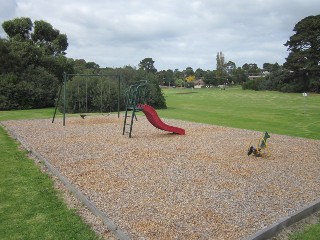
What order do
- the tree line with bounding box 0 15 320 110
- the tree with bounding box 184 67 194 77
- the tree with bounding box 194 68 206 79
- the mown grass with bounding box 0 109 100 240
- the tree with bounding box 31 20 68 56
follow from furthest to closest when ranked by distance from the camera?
the tree with bounding box 184 67 194 77
the tree with bounding box 194 68 206 79
the tree with bounding box 31 20 68 56
the tree line with bounding box 0 15 320 110
the mown grass with bounding box 0 109 100 240

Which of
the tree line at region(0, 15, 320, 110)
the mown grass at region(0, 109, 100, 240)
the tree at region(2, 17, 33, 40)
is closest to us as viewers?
the mown grass at region(0, 109, 100, 240)

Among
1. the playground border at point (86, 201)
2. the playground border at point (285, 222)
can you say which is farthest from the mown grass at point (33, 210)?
the playground border at point (285, 222)

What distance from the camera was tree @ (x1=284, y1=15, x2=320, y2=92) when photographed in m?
52.4

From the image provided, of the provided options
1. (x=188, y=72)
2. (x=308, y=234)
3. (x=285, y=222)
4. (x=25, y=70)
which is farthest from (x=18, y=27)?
(x=188, y=72)

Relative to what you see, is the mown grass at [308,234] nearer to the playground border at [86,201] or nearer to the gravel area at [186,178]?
the gravel area at [186,178]

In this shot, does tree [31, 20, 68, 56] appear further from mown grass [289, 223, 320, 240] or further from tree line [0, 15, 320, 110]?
mown grass [289, 223, 320, 240]

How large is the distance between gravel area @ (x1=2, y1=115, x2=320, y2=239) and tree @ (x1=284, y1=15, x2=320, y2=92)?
150 ft

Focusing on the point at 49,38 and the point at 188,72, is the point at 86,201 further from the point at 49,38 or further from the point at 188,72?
the point at 188,72

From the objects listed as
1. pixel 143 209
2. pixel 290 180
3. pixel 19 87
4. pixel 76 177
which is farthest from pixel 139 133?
pixel 19 87

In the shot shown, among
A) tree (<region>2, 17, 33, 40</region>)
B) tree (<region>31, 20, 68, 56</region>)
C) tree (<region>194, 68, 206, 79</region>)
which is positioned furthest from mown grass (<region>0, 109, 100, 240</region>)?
tree (<region>194, 68, 206, 79</region>)

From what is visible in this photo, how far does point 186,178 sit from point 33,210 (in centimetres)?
276

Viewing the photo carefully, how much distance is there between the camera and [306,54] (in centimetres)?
5334

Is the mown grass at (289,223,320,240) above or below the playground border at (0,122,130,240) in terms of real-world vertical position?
below

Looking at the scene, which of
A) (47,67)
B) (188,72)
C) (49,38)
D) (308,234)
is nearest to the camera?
(308,234)
